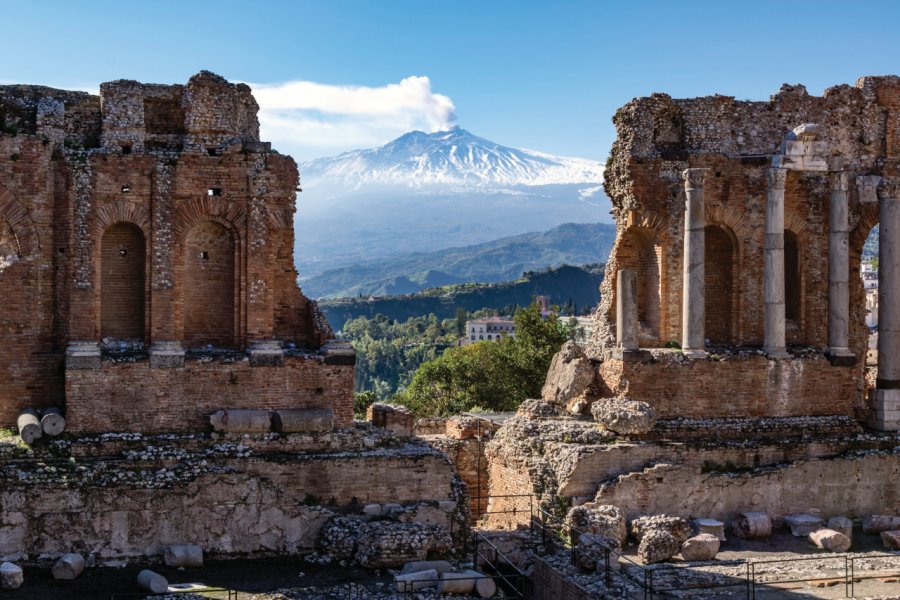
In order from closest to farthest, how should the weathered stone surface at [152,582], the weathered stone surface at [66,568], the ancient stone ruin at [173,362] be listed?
the weathered stone surface at [152,582] < the weathered stone surface at [66,568] < the ancient stone ruin at [173,362]

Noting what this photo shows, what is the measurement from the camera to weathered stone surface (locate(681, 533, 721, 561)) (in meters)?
23.2

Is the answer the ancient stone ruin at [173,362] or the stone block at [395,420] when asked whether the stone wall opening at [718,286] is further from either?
the ancient stone ruin at [173,362]

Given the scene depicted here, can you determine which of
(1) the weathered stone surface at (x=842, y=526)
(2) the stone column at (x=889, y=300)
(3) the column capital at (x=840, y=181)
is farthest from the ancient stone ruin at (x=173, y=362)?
(3) the column capital at (x=840, y=181)

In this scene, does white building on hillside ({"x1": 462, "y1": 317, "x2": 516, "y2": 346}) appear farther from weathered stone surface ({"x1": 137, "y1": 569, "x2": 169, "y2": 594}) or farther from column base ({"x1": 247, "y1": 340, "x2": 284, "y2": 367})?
weathered stone surface ({"x1": 137, "y1": 569, "x2": 169, "y2": 594})

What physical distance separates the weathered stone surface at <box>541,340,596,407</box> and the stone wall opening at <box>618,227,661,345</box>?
1.74 meters

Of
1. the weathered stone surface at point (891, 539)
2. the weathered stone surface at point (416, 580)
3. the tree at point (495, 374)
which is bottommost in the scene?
the weathered stone surface at point (891, 539)

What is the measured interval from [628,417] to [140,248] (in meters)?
11.6

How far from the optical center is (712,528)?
24.5m

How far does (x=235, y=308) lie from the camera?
24938 mm

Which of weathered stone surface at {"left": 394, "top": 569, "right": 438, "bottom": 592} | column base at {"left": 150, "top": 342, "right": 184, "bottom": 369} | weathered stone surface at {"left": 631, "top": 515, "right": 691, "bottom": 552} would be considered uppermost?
column base at {"left": 150, "top": 342, "right": 184, "bottom": 369}

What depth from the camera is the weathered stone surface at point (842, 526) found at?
25.2 meters

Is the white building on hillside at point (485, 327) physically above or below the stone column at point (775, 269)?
below

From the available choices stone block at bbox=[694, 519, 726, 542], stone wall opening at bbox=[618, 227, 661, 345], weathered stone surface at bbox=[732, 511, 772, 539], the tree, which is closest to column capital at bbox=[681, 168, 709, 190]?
stone wall opening at bbox=[618, 227, 661, 345]

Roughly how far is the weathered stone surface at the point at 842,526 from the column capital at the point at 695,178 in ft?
27.7
